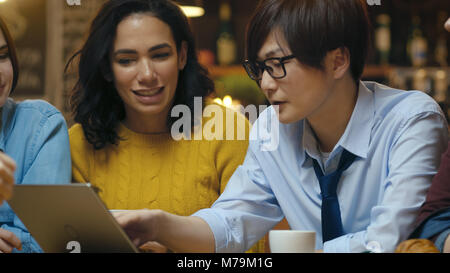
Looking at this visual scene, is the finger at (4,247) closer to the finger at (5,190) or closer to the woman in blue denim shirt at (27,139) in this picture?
the woman in blue denim shirt at (27,139)

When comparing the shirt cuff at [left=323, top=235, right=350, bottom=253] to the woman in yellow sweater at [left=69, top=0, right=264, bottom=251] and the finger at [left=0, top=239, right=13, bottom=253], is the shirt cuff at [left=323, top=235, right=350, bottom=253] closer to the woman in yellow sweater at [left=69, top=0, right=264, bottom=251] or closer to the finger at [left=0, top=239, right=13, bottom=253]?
the woman in yellow sweater at [left=69, top=0, right=264, bottom=251]

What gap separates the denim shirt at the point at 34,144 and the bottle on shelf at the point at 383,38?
208 cm

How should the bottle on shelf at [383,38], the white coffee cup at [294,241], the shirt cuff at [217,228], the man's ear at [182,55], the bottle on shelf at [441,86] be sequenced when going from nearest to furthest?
the white coffee cup at [294,241] → the shirt cuff at [217,228] → the man's ear at [182,55] → the bottle on shelf at [441,86] → the bottle on shelf at [383,38]

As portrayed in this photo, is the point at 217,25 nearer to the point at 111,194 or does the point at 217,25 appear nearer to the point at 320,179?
the point at 111,194

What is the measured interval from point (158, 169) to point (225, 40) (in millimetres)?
1755

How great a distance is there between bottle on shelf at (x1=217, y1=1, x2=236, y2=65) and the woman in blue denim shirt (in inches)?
70.1

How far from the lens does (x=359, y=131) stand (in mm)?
1324

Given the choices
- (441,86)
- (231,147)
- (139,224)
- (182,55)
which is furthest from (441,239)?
(441,86)

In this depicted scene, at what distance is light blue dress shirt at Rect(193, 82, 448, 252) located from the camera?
3.75ft

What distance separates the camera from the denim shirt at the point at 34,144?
142 cm

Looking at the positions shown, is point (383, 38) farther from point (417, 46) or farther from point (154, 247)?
point (154, 247)

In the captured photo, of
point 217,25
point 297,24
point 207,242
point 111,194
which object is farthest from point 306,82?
point 217,25

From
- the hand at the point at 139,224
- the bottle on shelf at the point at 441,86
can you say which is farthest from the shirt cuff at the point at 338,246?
the bottle on shelf at the point at 441,86

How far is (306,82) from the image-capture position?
1.30 m
